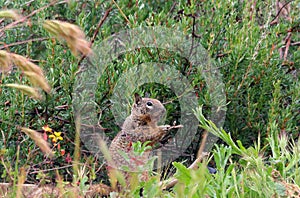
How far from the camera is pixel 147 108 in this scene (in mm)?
3461

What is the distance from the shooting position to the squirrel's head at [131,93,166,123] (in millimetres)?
3453

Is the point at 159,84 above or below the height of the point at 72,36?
below

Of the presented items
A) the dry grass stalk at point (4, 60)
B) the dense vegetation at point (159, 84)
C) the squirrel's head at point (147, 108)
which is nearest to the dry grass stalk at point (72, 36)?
the dry grass stalk at point (4, 60)

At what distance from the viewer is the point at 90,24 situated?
14.4 ft

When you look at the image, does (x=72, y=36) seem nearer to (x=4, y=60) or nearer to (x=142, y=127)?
(x=4, y=60)

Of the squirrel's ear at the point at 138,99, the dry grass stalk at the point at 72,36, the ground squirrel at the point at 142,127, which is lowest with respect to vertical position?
the ground squirrel at the point at 142,127

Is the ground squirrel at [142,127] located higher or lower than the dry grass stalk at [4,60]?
lower

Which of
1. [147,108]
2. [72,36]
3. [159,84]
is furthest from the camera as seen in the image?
[159,84]

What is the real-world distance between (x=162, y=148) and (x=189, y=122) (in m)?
0.33

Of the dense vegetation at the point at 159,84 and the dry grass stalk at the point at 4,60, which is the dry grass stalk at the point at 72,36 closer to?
the dry grass stalk at the point at 4,60

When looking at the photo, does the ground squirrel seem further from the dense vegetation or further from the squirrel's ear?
the dense vegetation

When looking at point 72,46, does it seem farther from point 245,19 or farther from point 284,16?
point 284,16

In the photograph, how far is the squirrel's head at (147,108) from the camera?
3.45 metres

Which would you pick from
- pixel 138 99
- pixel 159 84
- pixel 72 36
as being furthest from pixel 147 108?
pixel 72 36
